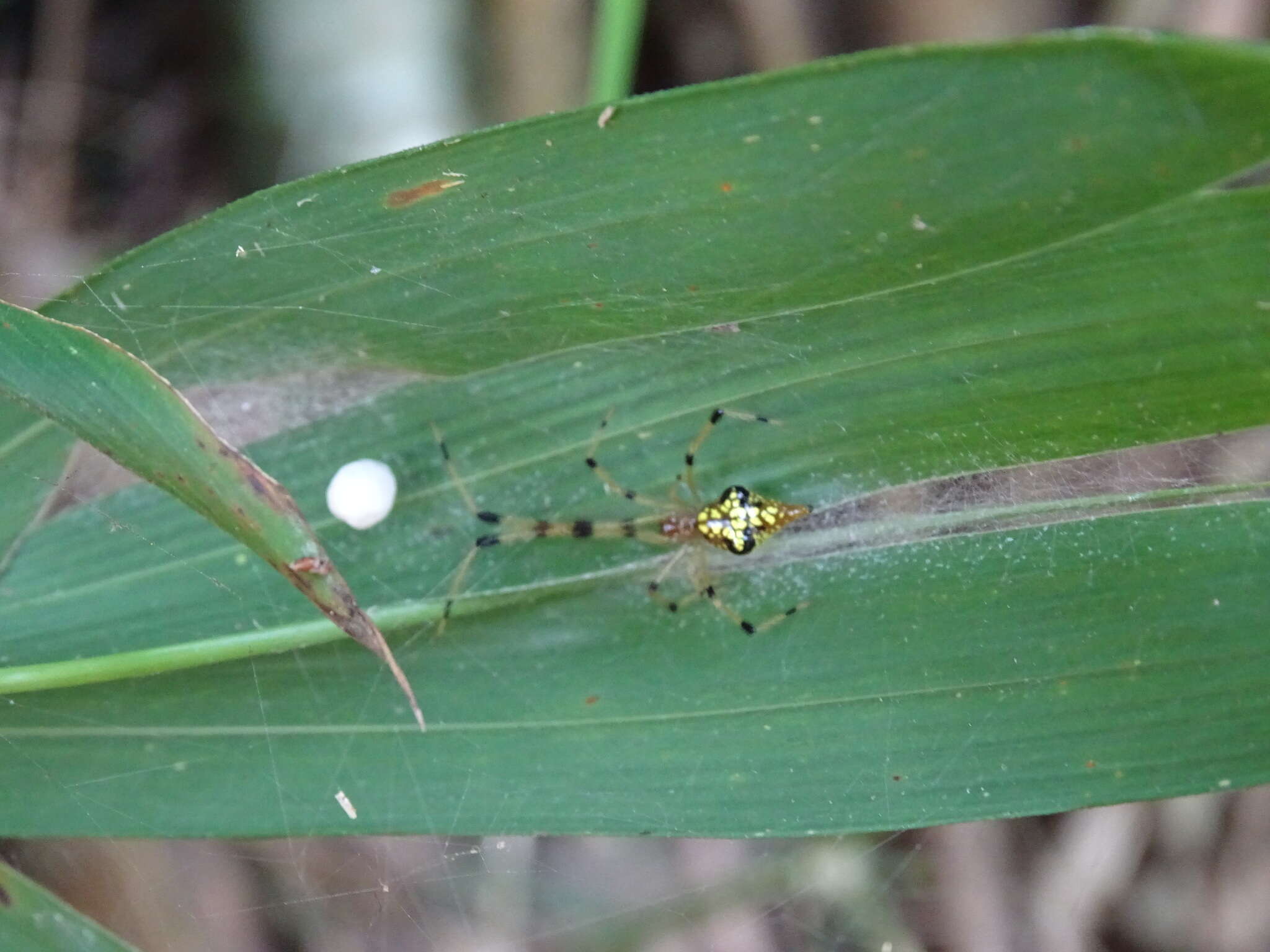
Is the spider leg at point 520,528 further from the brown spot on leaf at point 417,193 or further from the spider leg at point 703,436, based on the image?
the brown spot on leaf at point 417,193

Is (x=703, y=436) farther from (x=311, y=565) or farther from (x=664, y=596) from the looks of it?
(x=311, y=565)

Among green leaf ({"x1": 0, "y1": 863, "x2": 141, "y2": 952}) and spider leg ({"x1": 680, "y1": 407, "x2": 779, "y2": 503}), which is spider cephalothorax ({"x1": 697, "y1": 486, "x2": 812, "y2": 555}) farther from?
green leaf ({"x1": 0, "y1": 863, "x2": 141, "y2": 952})

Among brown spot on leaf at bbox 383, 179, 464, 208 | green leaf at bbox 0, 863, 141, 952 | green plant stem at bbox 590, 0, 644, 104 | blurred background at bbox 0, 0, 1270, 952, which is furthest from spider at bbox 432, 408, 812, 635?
blurred background at bbox 0, 0, 1270, 952

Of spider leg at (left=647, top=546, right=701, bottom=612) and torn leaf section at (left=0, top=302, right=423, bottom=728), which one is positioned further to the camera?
spider leg at (left=647, top=546, right=701, bottom=612)

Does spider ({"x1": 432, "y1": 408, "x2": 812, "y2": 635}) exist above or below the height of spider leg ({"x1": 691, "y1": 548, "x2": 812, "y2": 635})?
above

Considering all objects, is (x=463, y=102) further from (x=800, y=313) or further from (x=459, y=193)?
(x=800, y=313)

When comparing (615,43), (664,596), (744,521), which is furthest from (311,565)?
(615,43)
